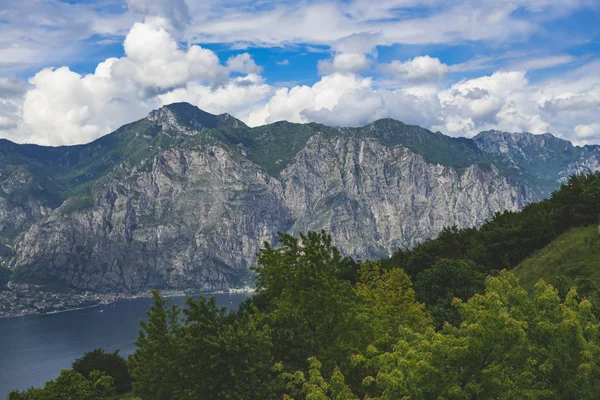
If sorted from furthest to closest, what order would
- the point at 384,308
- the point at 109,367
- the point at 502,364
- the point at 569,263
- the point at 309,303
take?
the point at 109,367
the point at 569,263
the point at 384,308
the point at 309,303
the point at 502,364

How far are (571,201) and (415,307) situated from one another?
136ft

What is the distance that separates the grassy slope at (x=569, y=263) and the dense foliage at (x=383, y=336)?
6865mm

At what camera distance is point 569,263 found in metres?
56.3

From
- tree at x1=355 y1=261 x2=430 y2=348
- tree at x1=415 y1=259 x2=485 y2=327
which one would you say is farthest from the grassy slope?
tree at x1=355 y1=261 x2=430 y2=348

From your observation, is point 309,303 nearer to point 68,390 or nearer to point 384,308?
point 384,308

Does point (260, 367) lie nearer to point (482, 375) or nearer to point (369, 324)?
point (369, 324)

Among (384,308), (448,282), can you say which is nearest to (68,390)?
(384,308)

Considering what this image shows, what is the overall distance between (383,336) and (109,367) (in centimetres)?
5293

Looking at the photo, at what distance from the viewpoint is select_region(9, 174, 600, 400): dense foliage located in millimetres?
20969

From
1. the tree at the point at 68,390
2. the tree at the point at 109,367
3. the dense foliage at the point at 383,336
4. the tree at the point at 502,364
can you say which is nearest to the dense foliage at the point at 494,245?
the dense foliage at the point at 383,336

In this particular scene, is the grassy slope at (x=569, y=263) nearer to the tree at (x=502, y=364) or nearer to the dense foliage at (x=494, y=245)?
the dense foliage at (x=494, y=245)

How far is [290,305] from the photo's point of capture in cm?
4691

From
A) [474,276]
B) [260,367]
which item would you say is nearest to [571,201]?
[474,276]

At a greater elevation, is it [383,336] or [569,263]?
[569,263]
